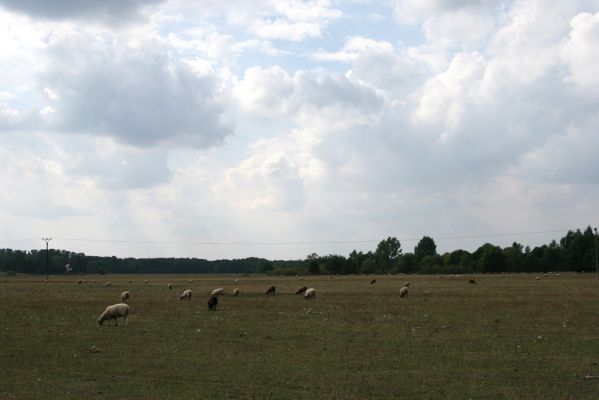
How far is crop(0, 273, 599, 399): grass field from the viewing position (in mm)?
14938

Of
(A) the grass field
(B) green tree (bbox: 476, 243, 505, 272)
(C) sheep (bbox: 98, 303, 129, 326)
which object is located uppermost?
(B) green tree (bbox: 476, 243, 505, 272)

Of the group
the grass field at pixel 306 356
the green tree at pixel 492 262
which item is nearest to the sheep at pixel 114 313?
the grass field at pixel 306 356

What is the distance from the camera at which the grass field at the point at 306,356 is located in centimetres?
1494

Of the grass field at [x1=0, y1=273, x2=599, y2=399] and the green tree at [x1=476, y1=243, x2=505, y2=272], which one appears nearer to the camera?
the grass field at [x1=0, y1=273, x2=599, y2=399]

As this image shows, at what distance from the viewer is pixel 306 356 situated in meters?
20.0

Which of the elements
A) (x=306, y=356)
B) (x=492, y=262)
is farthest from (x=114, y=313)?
(x=492, y=262)

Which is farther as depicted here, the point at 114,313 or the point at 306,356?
the point at 114,313

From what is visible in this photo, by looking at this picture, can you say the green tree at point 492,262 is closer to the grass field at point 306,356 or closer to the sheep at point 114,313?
the grass field at point 306,356

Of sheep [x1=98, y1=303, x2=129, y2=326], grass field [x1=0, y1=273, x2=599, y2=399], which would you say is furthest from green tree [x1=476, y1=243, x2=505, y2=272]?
sheep [x1=98, y1=303, x2=129, y2=326]

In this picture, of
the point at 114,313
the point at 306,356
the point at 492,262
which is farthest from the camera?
the point at 492,262

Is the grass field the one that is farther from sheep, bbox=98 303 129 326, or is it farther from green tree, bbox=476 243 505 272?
green tree, bbox=476 243 505 272

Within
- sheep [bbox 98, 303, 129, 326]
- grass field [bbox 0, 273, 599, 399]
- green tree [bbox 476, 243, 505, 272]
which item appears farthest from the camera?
green tree [bbox 476, 243, 505, 272]

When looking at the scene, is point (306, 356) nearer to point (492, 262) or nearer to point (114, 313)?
point (114, 313)

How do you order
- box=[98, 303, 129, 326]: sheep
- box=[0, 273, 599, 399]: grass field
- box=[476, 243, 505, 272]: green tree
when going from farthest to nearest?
1. box=[476, 243, 505, 272]: green tree
2. box=[98, 303, 129, 326]: sheep
3. box=[0, 273, 599, 399]: grass field
